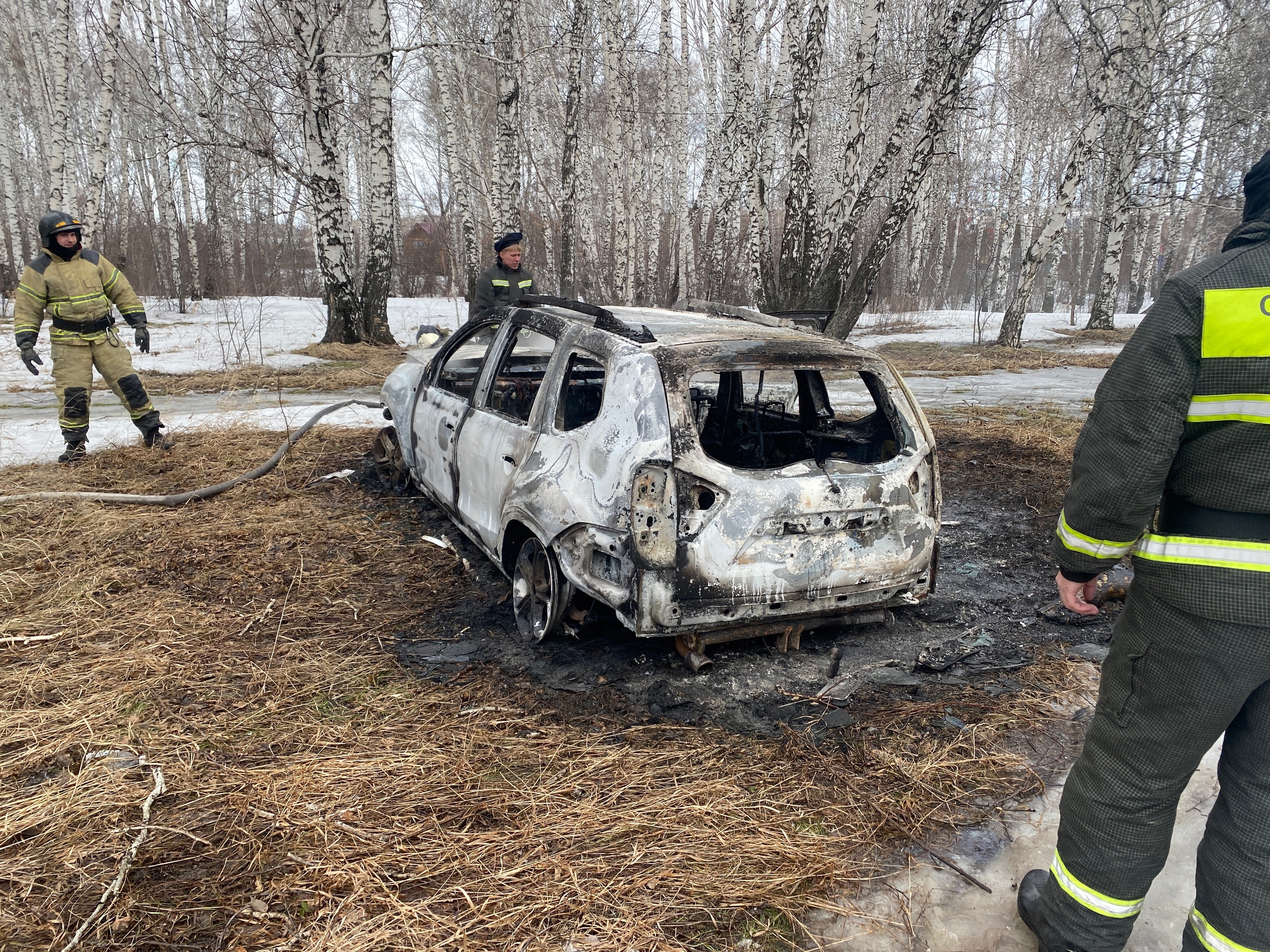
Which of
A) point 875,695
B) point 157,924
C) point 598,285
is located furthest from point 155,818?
point 598,285

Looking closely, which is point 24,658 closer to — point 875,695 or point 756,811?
point 756,811

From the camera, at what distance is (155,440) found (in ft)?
22.7

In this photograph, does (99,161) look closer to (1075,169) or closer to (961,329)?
(1075,169)

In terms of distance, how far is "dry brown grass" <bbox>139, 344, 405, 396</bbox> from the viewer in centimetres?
1041

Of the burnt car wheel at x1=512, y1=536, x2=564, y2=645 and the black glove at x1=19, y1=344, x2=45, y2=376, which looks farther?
the black glove at x1=19, y1=344, x2=45, y2=376

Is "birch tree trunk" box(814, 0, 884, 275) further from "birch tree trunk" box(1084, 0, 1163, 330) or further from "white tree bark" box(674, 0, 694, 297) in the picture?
"white tree bark" box(674, 0, 694, 297)

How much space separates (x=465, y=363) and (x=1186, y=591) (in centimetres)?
423

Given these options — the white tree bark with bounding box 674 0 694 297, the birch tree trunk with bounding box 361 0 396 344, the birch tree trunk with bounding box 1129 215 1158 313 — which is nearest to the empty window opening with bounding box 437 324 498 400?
the birch tree trunk with bounding box 361 0 396 344

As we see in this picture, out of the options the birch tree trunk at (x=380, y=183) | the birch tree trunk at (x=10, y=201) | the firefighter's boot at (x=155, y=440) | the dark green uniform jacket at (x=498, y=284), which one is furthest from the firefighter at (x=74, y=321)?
the birch tree trunk at (x=10, y=201)

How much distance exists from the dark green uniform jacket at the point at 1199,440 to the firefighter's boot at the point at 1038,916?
950 mm

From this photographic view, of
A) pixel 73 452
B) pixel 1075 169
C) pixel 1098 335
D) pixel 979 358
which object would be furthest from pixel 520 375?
pixel 1098 335

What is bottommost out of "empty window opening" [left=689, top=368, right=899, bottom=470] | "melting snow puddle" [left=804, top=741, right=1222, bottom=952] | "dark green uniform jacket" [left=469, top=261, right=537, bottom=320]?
"melting snow puddle" [left=804, top=741, right=1222, bottom=952]

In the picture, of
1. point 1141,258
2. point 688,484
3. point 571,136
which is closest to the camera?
point 688,484

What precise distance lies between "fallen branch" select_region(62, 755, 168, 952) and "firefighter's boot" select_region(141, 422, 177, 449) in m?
5.10
